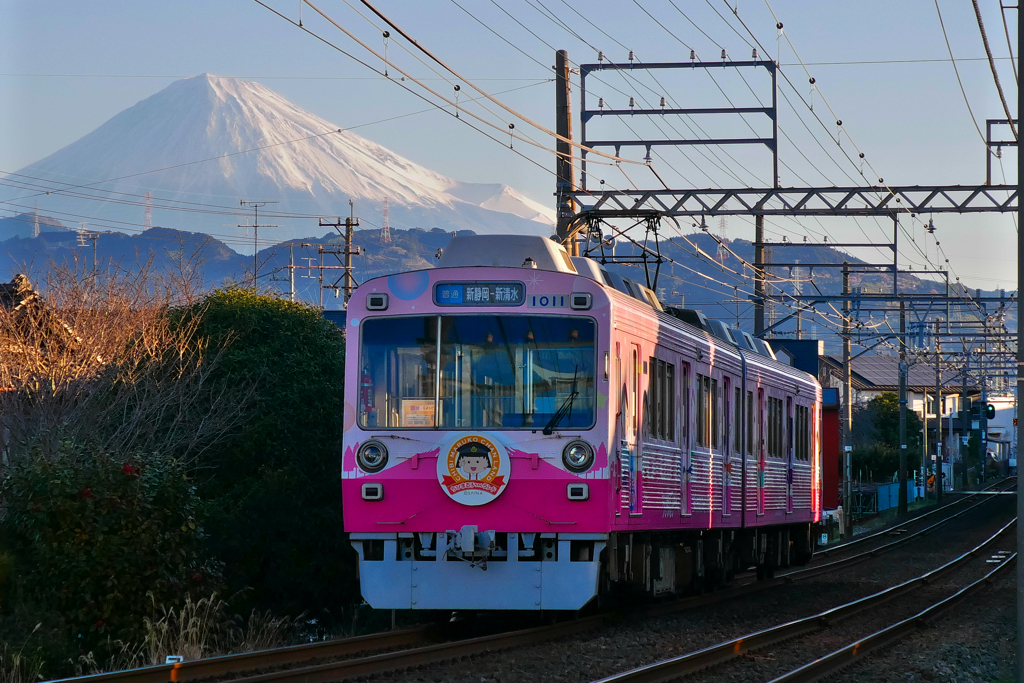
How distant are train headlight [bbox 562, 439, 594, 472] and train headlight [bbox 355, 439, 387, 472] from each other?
1623mm

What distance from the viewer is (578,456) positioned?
11.9 m

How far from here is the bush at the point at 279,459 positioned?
53.4 feet

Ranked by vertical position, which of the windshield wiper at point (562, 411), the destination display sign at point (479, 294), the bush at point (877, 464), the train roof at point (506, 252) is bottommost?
the bush at point (877, 464)

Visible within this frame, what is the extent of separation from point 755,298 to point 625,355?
18959mm

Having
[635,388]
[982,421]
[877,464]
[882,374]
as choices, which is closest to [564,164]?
[635,388]

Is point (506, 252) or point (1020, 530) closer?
point (1020, 530)

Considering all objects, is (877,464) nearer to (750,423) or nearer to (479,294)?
(750,423)

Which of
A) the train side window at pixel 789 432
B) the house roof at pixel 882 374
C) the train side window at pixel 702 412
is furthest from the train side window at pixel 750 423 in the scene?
the house roof at pixel 882 374

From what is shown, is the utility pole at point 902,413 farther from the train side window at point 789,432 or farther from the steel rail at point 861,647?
the steel rail at point 861,647

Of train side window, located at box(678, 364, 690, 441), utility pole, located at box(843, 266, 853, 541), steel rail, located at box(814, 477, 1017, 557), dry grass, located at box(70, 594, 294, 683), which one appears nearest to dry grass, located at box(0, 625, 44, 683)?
dry grass, located at box(70, 594, 294, 683)

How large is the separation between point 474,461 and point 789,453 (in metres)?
9.94

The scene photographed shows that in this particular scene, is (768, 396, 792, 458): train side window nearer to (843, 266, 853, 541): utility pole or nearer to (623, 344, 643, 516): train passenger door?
(623, 344, 643, 516): train passenger door

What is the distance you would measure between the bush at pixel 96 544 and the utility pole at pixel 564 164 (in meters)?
9.92

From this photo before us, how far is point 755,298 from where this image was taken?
1220 inches
